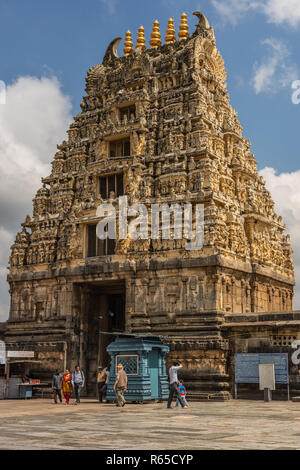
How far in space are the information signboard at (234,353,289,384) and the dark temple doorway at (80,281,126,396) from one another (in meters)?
10.4

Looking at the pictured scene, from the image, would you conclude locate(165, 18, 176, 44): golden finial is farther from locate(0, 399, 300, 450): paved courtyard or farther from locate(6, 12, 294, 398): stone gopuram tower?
locate(0, 399, 300, 450): paved courtyard

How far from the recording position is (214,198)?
32875mm

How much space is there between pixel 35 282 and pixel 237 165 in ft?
51.7

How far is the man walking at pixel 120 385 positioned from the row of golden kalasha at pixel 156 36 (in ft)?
88.9

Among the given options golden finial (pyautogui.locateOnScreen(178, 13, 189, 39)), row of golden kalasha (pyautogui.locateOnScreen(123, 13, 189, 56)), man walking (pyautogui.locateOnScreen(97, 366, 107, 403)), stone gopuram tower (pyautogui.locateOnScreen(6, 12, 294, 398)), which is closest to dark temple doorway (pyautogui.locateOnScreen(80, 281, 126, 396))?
stone gopuram tower (pyautogui.locateOnScreen(6, 12, 294, 398))

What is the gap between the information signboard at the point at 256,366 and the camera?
1044 inches

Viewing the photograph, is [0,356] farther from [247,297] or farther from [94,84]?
[94,84]

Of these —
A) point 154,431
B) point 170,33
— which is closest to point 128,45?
point 170,33

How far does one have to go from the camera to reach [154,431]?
13.9 meters

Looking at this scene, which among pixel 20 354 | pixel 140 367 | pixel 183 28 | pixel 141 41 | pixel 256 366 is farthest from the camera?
pixel 141 41

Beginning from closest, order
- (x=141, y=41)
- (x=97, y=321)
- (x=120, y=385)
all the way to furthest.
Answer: (x=120, y=385) → (x=97, y=321) → (x=141, y=41)

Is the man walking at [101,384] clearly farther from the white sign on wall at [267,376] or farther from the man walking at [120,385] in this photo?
the white sign on wall at [267,376]

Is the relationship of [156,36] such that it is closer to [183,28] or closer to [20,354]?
[183,28]

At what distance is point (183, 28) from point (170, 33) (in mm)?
1046
